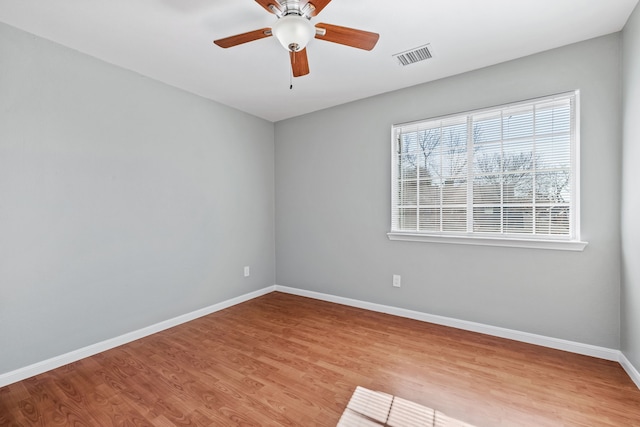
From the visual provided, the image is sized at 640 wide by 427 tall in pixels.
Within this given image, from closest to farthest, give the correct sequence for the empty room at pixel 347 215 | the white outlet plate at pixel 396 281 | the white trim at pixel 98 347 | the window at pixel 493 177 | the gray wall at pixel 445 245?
the empty room at pixel 347 215, the white trim at pixel 98 347, the gray wall at pixel 445 245, the window at pixel 493 177, the white outlet plate at pixel 396 281

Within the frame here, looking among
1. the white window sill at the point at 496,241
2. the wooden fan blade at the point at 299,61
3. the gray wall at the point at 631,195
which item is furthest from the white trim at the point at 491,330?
the wooden fan blade at the point at 299,61

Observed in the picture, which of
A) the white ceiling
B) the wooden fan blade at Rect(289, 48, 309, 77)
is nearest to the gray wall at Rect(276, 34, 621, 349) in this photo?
the white ceiling

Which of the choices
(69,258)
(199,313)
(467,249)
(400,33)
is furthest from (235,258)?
(400,33)

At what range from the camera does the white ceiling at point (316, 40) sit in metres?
1.92

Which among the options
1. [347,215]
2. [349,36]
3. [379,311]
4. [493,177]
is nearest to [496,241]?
[493,177]

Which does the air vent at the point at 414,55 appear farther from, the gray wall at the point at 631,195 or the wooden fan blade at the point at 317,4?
the gray wall at the point at 631,195

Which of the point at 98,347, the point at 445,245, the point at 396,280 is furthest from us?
the point at 396,280

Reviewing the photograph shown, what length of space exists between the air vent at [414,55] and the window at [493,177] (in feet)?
2.21

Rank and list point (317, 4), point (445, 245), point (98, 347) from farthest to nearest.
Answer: point (445, 245)
point (98, 347)
point (317, 4)

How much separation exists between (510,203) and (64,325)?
3.96 m

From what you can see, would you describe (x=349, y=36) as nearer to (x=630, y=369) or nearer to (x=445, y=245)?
(x=445, y=245)

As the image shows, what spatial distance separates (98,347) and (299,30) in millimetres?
2967

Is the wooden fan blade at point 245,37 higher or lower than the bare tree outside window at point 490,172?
higher

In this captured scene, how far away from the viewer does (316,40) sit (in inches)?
88.8
